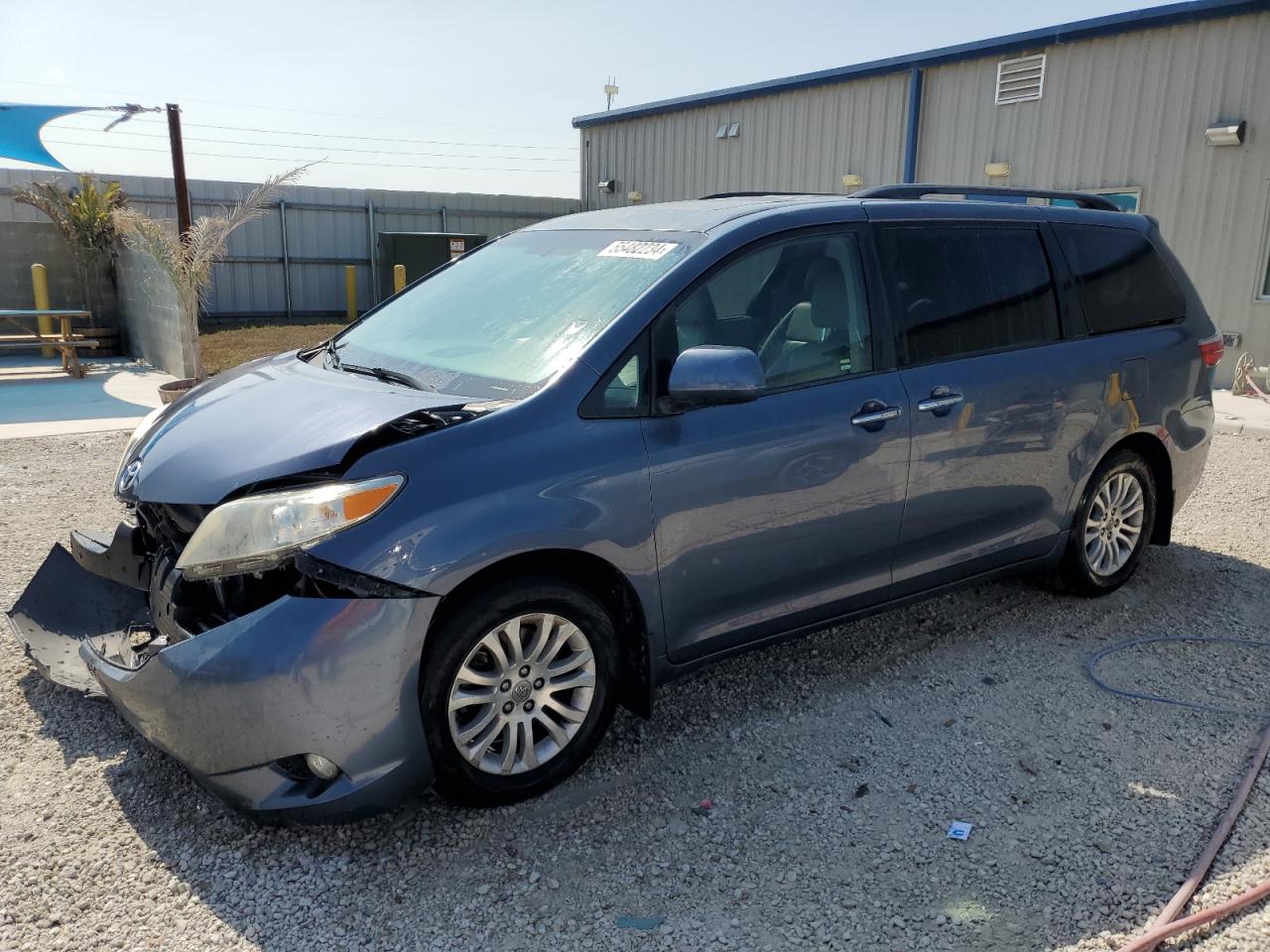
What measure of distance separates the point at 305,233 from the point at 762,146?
9.20 metres

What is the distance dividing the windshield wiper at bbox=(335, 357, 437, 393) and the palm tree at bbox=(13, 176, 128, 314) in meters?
12.7

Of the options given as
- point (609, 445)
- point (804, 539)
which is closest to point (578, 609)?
point (609, 445)

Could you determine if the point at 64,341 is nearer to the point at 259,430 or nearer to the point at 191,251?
the point at 191,251

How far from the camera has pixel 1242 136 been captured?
1108 centimetres

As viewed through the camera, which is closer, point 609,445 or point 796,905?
point 796,905

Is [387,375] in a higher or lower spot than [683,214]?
lower

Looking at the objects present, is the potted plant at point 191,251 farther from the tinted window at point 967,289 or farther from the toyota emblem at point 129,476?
the tinted window at point 967,289

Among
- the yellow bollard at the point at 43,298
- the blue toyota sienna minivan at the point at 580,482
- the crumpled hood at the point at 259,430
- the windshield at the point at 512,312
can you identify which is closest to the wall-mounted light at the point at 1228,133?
the blue toyota sienna minivan at the point at 580,482

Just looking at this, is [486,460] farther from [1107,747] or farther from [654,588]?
[1107,747]

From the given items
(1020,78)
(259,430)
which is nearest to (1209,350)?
(259,430)

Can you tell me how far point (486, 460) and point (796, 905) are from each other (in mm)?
1456

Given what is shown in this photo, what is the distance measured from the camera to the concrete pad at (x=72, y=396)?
9.31m

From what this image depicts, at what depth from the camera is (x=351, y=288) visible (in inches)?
784

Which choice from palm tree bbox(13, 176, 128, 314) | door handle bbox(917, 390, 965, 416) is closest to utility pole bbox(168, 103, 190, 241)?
palm tree bbox(13, 176, 128, 314)
